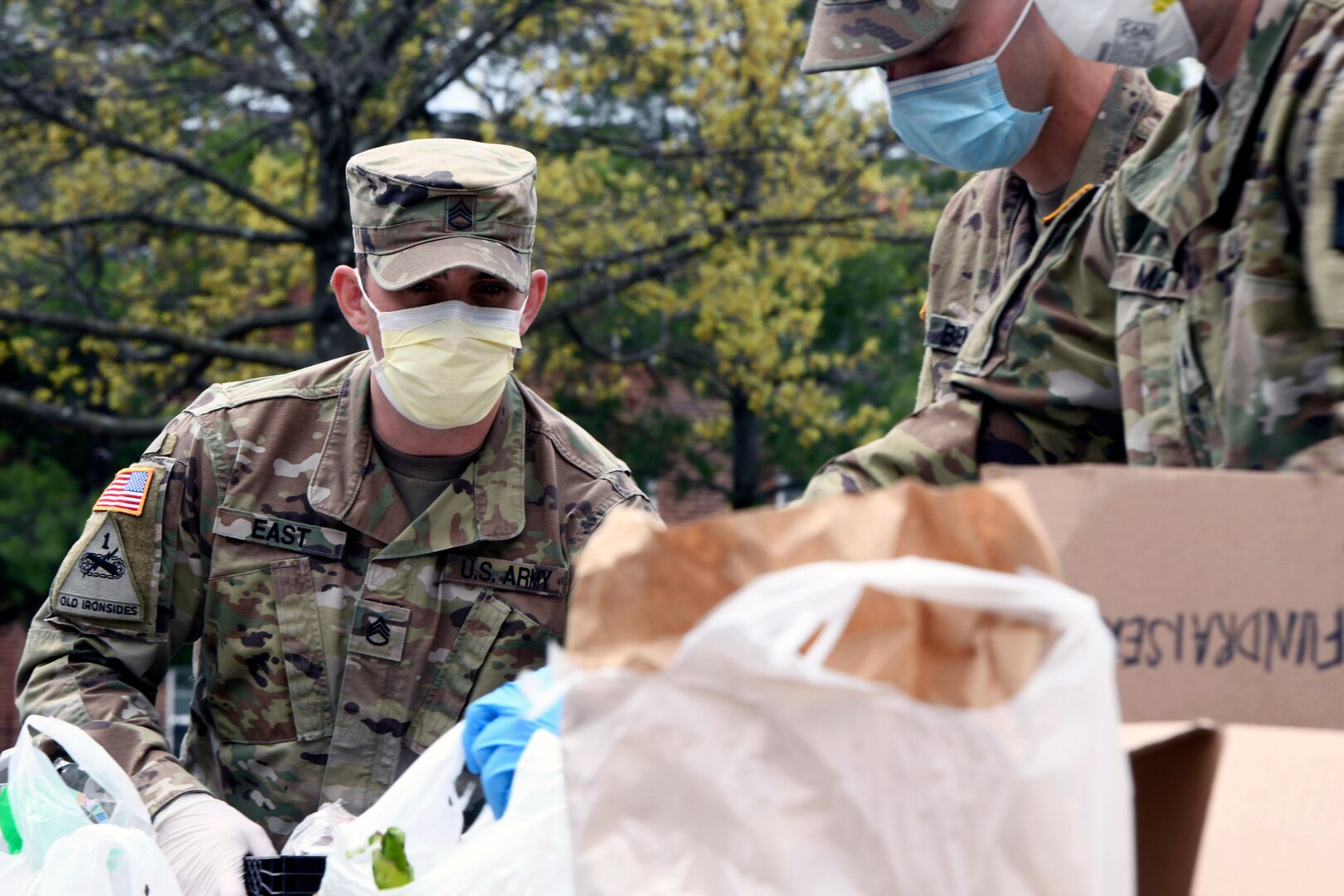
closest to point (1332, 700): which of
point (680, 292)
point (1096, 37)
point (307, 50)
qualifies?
point (1096, 37)

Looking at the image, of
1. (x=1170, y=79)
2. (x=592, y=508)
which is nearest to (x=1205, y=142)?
(x=592, y=508)

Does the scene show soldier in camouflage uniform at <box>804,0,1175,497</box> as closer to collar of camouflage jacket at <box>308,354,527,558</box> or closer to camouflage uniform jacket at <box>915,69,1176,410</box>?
camouflage uniform jacket at <box>915,69,1176,410</box>

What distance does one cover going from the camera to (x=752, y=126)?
978 centimetres

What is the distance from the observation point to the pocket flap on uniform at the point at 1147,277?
1779 mm

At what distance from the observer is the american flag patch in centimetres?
280

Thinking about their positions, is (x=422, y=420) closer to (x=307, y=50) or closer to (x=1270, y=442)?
(x=1270, y=442)

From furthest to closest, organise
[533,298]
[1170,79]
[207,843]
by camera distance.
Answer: [1170,79], [533,298], [207,843]

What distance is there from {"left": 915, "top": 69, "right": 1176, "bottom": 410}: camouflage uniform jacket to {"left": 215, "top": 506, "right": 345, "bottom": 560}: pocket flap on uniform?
4.08ft

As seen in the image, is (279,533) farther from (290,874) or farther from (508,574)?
(290,874)

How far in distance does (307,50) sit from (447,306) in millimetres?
6734

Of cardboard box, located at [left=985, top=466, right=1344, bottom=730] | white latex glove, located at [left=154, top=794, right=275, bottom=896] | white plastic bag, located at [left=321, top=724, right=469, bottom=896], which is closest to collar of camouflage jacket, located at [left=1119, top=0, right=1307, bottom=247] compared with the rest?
cardboard box, located at [left=985, top=466, right=1344, bottom=730]

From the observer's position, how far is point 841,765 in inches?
42.8

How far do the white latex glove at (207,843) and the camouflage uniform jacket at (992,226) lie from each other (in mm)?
1398

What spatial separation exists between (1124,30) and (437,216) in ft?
5.15
